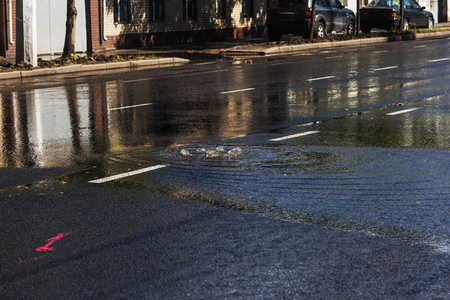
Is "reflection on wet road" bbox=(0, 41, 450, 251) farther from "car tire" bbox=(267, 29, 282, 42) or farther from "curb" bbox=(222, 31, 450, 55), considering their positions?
"car tire" bbox=(267, 29, 282, 42)

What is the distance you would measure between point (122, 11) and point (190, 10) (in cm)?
427

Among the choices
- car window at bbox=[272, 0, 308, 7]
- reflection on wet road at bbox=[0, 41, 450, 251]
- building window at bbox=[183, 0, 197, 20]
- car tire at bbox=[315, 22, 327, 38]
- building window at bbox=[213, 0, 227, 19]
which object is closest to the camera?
reflection on wet road at bbox=[0, 41, 450, 251]

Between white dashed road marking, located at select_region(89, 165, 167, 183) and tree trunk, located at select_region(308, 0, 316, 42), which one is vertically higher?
tree trunk, located at select_region(308, 0, 316, 42)

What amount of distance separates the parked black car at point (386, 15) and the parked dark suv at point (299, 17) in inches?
182

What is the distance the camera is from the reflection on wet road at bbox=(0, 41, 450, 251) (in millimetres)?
6016

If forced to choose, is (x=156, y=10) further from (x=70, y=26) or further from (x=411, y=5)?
(x=411, y=5)

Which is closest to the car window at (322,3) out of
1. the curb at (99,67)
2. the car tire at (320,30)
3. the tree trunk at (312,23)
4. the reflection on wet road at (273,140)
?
the car tire at (320,30)

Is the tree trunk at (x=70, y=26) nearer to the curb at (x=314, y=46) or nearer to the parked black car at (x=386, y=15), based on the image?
the curb at (x=314, y=46)

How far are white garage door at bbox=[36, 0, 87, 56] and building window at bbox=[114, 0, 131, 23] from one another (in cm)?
222

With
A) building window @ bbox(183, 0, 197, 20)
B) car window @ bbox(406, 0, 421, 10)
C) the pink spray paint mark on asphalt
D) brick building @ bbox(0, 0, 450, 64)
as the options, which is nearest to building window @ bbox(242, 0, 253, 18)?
brick building @ bbox(0, 0, 450, 64)

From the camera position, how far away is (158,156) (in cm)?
809

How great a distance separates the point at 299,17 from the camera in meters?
29.9

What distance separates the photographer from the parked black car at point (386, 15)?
3603 centimetres

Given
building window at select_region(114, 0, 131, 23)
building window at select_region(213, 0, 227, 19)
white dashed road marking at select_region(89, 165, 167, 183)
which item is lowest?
white dashed road marking at select_region(89, 165, 167, 183)
